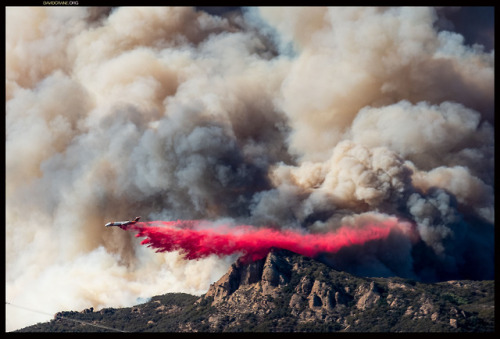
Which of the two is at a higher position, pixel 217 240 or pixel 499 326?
pixel 217 240

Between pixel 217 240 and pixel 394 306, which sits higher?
pixel 217 240
